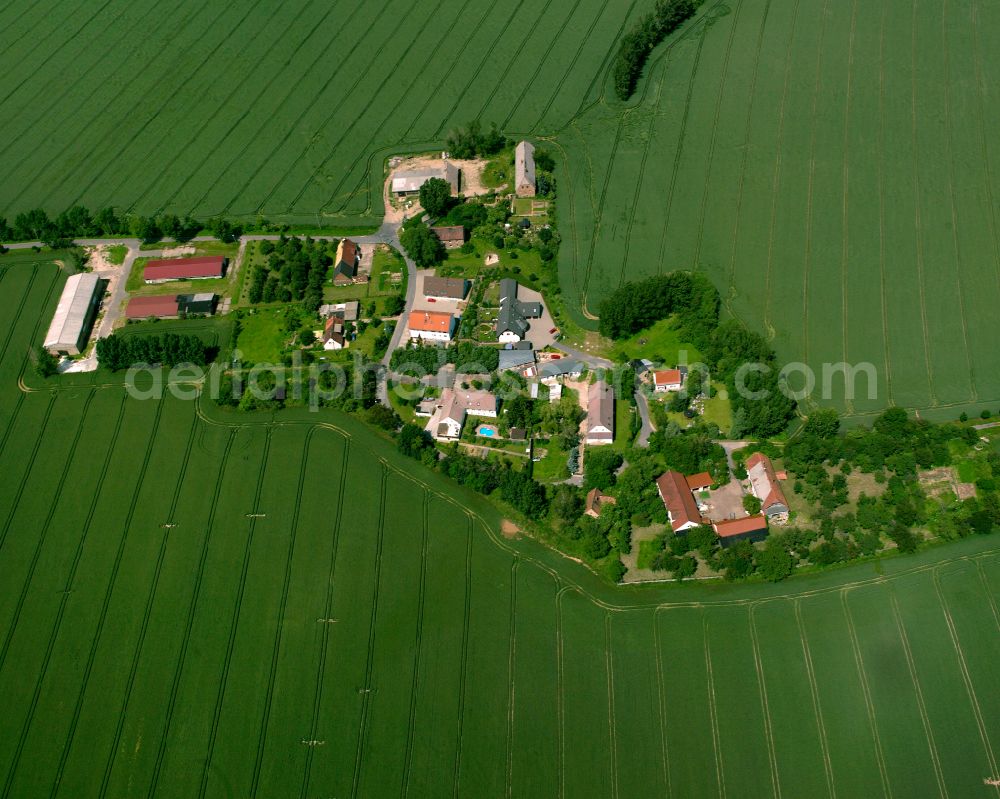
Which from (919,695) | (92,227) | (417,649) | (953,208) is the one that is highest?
(953,208)

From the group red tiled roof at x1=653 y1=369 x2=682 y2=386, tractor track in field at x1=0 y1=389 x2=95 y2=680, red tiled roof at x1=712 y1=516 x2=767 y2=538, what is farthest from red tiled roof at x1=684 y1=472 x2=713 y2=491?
tractor track in field at x1=0 y1=389 x2=95 y2=680

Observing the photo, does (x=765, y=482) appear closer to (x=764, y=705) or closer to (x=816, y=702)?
(x=816, y=702)

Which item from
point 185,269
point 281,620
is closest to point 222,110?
point 185,269

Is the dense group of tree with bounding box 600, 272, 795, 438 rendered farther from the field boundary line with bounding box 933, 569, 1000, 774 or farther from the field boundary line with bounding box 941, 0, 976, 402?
the field boundary line with bounding box 941, 0, 976, 402

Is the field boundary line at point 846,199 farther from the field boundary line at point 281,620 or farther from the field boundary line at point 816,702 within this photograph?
the field boundary line at point 281,620

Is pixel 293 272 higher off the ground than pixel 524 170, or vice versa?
pixel 524 170

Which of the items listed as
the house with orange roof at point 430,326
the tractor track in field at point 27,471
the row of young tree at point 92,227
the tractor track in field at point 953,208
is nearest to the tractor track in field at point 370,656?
→ the house with orange roof at point 430,326

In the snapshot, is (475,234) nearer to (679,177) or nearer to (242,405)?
(679,177)
